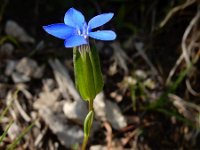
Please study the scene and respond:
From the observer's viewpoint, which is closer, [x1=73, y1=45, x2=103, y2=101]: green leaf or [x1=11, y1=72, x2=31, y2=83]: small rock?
[x1=73, y1=45, x2=103, y2=101]: green leaf

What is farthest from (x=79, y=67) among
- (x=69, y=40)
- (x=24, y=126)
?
(x=24, y=126)

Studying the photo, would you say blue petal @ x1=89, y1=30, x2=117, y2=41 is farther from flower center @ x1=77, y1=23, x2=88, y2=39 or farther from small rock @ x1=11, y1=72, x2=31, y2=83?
small rock @ x1=11, y1=72, x2=31, y2=83

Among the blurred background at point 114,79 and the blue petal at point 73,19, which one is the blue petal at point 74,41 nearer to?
the blue petal at point 73,19

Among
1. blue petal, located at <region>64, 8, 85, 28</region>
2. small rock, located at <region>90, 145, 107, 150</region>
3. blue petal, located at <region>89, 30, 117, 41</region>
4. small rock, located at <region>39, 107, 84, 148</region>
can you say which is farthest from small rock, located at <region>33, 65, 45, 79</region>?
blue petal, located at <region>89, 30, 117, 41</region>

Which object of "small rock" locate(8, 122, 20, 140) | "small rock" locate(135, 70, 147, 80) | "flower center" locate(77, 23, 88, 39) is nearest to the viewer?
"flower center" locate(77, 23, 88, 39)

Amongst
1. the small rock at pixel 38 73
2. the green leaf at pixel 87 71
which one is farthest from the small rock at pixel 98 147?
the green leaf at pixel 87 71

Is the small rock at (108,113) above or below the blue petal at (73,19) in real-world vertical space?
below
